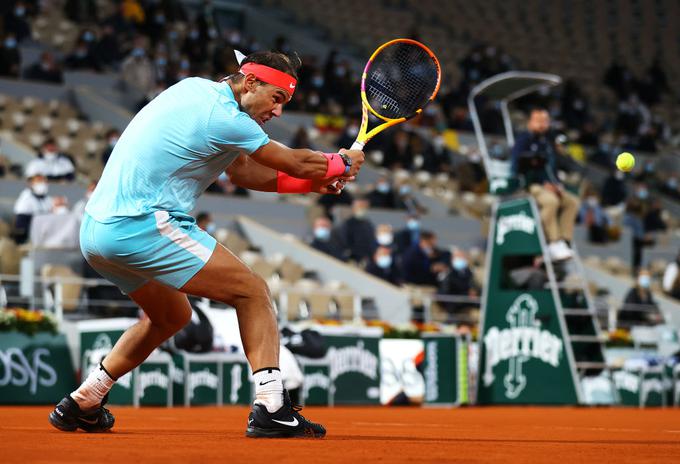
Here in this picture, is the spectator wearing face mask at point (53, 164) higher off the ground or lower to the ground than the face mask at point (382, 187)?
lower

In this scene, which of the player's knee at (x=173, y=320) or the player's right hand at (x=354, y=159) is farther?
the player's knee at (x=173, y=320)

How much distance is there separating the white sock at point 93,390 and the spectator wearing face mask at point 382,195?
1650 centimetres

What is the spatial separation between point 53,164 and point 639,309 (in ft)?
32.7

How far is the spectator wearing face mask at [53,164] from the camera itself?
18.8 metres

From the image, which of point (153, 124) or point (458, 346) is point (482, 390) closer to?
point (458, 346)

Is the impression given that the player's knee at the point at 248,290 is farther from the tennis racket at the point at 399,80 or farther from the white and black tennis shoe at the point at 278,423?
the tennis racket at the point at 399,80

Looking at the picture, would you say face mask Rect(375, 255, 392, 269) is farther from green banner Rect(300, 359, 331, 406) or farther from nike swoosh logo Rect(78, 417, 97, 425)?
nike swoosh logo Rect(78, 417, 97, 425)

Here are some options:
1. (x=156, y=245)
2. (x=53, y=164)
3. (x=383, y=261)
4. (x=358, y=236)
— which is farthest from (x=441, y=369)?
(x=156, y=245)

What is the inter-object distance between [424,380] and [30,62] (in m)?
12.5

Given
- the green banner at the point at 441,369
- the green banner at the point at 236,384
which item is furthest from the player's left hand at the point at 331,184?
the green banner at the point at 441,369

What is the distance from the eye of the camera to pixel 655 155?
32.8 m

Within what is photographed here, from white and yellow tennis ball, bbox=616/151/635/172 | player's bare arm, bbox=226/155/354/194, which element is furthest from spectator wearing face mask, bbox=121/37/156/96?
player's bare arm, bbox=226/155/354/194

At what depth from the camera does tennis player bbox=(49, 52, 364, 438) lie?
607cm

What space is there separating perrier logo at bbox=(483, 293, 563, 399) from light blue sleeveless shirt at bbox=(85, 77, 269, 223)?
932cm
